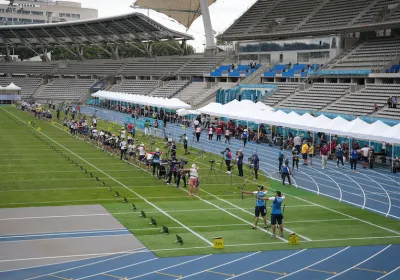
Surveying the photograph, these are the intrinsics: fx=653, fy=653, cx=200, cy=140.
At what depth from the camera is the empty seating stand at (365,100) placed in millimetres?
41812

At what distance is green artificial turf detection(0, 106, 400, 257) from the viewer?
16.7 metres

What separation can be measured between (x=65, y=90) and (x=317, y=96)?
51.0 metres

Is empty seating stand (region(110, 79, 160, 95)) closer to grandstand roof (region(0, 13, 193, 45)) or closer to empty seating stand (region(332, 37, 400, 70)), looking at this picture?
grandstand roof (region(0, 13, 193, 45))

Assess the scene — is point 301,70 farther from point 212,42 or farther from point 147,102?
point 212,42

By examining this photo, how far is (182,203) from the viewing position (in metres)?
21.4

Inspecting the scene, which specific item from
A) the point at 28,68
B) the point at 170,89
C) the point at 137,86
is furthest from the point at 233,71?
the point at 28,68

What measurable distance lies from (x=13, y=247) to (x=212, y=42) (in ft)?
218

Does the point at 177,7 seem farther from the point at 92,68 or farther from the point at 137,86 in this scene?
the point at 92,68

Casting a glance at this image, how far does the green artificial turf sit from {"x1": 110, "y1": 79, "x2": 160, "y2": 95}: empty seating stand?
45.8 m

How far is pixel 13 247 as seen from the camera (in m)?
15.5

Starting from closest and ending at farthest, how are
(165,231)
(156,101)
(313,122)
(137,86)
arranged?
(165,231), (313,122), (156,101), (137,86)

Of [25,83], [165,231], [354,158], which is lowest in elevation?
[165,231]

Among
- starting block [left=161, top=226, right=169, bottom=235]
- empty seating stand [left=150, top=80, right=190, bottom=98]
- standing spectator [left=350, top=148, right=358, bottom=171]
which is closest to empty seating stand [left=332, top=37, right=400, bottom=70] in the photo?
standing spectator [left=350, top=148, right=358, bottom=171]

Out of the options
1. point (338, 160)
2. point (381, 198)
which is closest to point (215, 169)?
point (338, 160)
